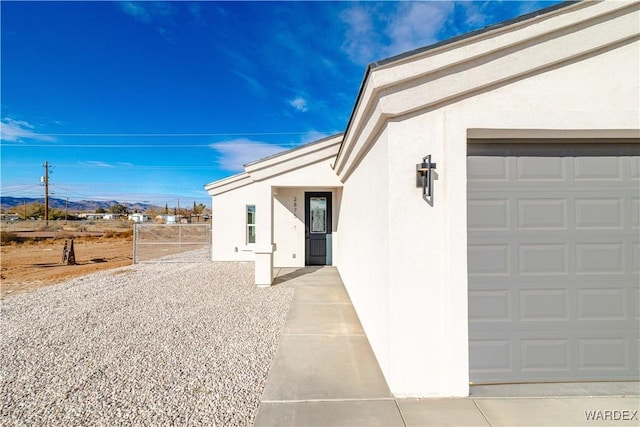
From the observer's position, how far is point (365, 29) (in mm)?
7324

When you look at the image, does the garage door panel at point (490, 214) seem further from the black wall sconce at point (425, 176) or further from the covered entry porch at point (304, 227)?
the covered entry porch at point (304, 227)

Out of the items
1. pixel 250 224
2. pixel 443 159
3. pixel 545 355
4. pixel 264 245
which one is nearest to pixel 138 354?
pixel 264 245

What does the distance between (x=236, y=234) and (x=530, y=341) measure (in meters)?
9.98

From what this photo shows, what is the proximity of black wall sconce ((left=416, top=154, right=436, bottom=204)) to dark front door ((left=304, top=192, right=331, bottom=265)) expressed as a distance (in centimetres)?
663

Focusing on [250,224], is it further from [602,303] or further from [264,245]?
[602,303]

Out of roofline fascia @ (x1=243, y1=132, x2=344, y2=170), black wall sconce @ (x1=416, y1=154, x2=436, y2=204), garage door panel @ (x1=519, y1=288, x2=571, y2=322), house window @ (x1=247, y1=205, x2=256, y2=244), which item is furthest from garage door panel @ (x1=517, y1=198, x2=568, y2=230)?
house window @ (x1=247, y1=205, x2=256, y2=244)

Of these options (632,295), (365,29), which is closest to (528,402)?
(632,295)

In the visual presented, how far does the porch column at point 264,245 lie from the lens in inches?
265

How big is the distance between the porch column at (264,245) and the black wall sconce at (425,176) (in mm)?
4856

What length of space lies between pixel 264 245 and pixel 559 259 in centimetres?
566

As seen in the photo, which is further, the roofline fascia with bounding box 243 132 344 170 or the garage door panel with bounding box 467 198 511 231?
the roofline fascia with bounding box 243 132 344 170

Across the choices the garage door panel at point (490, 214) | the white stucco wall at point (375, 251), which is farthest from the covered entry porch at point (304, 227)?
the garage door panel at point (490, 214)

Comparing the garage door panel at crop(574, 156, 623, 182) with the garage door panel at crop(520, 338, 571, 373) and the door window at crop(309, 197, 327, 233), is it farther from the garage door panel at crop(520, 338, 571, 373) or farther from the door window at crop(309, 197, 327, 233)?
the door window at crop(309, 197, 327, 233)

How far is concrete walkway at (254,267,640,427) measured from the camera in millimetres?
2254
